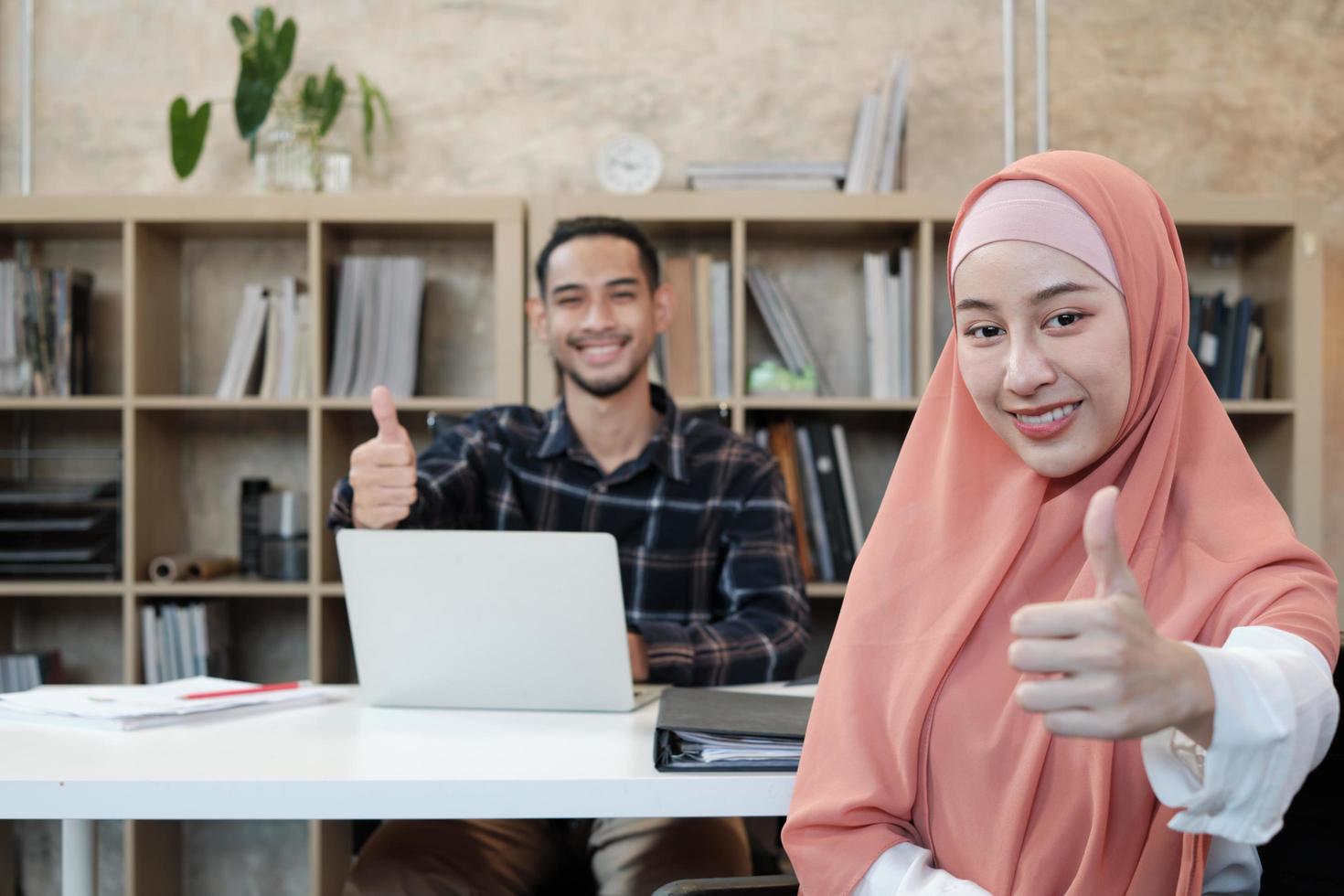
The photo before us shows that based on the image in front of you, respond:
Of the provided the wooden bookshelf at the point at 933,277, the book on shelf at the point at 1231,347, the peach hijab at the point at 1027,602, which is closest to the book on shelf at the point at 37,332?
the wooden bookshelf at the point at 933,277

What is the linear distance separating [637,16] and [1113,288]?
2553mm

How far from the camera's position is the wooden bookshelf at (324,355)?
9.71 ft

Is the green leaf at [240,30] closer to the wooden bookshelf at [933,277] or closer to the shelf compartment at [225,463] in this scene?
the wooden bookshelf at [933,277]

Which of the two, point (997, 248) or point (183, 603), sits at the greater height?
point (997, 248)

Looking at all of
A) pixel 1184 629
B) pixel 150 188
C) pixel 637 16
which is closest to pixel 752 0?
pixel 637 16

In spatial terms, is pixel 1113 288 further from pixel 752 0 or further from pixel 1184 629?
pixel 752 0

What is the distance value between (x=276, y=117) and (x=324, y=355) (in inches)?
26.1

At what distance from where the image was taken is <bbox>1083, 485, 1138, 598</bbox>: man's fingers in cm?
80

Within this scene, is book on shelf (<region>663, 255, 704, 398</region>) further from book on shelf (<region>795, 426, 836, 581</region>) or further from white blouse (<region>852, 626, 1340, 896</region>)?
white blouse (<region>852, 626, 1340, 896</region>)

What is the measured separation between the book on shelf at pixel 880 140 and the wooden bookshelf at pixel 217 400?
0.87 metres

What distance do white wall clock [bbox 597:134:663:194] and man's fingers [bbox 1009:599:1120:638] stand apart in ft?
7.97

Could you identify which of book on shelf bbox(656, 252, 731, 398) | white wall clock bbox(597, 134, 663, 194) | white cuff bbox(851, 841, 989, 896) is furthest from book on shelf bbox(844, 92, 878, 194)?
white cuff bbox(851, 841, 989, 896)

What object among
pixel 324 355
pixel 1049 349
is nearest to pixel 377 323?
pixel 324 355

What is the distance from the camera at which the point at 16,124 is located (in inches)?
132
